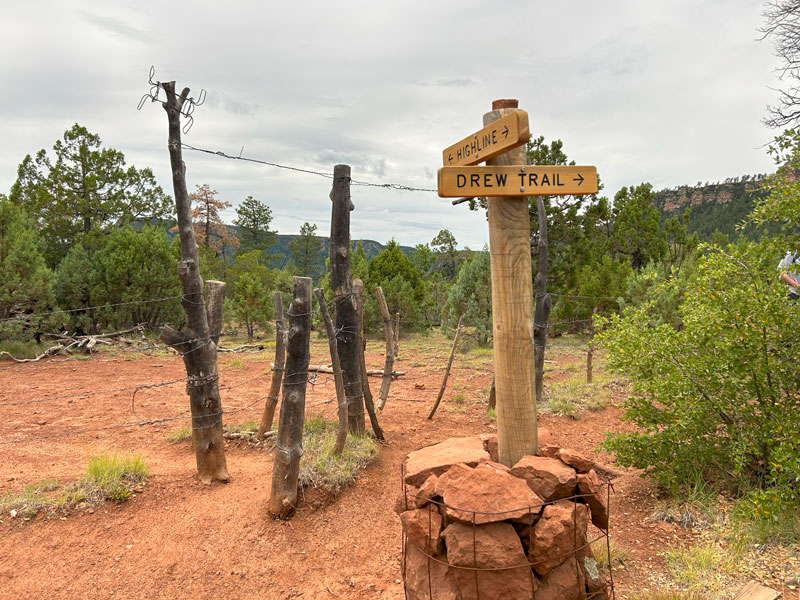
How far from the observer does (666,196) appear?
77750 millimetres

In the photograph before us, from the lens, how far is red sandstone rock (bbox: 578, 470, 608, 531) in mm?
2756

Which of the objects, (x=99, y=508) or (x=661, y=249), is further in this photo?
(x=661, y=249)

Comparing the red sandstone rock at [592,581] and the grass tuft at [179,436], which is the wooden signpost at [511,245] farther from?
the grass tuft at [179,436]

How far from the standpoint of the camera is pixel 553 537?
2.47 m

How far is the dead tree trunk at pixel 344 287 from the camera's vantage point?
5.97 m

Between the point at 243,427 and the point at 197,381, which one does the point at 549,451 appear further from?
the point at 243,427

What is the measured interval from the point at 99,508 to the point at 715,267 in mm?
6150

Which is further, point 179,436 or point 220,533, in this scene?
point 179,436

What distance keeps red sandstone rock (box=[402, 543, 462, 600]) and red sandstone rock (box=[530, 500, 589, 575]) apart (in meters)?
0.46

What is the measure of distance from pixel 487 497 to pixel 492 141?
1.97 m

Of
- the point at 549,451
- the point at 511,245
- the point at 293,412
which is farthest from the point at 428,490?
the point at 293,412

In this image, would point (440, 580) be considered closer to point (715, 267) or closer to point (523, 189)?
A: point (523, 189)

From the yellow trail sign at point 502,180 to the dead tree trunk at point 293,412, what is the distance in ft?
7.36

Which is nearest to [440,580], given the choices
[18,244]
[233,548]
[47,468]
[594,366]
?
[233,548]
